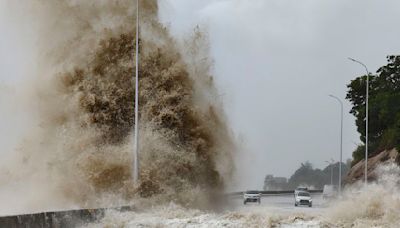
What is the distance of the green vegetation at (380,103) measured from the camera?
78500 millimetres

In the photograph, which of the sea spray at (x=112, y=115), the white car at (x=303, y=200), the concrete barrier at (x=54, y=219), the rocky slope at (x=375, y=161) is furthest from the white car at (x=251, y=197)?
the concrete barrier at (x=54, y=219)

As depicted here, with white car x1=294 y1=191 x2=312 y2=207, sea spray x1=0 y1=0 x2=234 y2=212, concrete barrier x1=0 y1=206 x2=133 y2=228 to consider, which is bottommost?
white car x1=294 y1=191 x2=312 y2=207

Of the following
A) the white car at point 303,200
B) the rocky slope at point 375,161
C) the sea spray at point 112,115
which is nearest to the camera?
the sea spray at point 112,115

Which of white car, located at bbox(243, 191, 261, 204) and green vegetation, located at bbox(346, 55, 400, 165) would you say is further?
green vegetation, located at bbox(346, 55, 400, 165)

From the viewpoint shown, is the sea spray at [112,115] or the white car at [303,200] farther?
the white car at [303,200]

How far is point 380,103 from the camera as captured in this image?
80375 millimetres

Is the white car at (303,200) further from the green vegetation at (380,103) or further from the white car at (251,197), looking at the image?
the green vegetation at (380,103)

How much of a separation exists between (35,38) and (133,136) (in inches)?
303

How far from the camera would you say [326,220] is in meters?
21.3

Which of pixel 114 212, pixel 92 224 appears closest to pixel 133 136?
pixel 114 212

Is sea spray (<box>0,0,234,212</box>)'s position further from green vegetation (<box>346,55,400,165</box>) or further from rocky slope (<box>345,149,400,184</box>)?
green vegetation (<box>346,55,400,165</box>)

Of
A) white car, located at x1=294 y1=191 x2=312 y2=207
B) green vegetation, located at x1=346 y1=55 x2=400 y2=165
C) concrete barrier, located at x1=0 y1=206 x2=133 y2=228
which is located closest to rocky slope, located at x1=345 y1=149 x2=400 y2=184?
green vegetation, located at x1=346 y1=55 x2=400 y2=165

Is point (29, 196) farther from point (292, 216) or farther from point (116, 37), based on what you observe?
point (292, 216)

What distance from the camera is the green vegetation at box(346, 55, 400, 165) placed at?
78.5 meters
